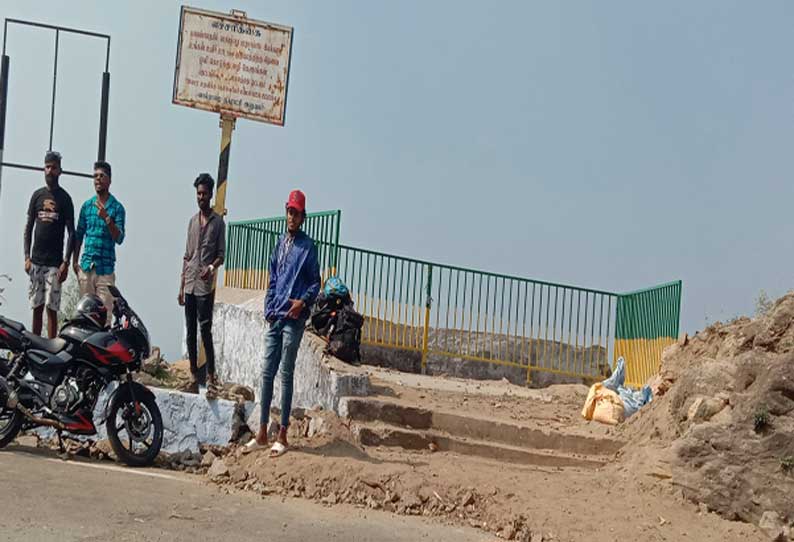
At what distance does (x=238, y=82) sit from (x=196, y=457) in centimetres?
410

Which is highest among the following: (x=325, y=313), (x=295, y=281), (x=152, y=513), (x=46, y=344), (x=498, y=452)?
(x=295, y=281)

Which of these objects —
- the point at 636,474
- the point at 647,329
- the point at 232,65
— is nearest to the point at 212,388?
the point at 232,65

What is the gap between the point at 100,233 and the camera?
8789 millimetres

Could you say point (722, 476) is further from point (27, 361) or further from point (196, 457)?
point (27, 361)

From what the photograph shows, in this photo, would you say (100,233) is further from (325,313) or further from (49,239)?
(325,313)

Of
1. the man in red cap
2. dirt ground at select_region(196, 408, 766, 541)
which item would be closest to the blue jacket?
the man in red cap

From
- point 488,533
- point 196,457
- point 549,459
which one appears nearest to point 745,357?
point 549,459

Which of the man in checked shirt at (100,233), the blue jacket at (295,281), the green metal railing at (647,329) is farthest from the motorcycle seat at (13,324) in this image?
the green metal railing at (647,329)

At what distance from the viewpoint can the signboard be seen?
966 cm

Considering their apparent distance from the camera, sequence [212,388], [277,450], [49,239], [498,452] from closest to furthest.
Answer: [277,450] → [212,388] → [498,452] → [49,239]

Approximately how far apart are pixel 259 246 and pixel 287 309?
608 centimetres

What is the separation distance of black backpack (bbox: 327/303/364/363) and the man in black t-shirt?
2.86 m

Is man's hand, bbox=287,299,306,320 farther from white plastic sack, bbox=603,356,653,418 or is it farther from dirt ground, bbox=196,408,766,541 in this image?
white plastic sack, bbox=603,356,653,418

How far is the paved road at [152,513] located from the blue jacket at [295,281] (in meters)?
1.52
